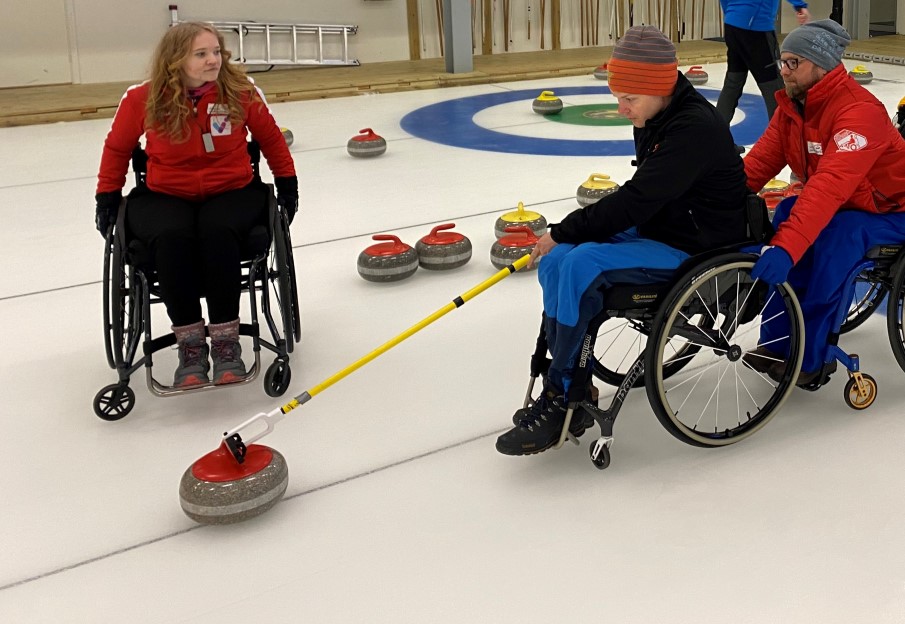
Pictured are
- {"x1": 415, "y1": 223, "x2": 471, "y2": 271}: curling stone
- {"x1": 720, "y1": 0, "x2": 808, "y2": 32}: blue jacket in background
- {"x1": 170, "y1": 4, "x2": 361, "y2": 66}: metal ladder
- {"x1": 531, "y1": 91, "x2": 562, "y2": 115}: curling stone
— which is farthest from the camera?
{"x1": 170, "y1": 4, "x2": 361, "y2": 66}: metal ladder

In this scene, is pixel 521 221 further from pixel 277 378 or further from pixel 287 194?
pixel 277 378

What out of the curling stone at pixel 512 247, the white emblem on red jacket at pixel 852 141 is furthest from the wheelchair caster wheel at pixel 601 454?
the curling stone at pixel 512 247

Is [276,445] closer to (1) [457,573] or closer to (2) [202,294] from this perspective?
(2) [202,294]

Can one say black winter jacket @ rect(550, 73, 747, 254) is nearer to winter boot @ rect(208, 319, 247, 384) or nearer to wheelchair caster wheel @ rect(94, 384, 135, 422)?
winter boot @ rect(208, 319, 247, 384)

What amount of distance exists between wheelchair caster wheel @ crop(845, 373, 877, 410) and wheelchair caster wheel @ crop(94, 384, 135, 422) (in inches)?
79.3

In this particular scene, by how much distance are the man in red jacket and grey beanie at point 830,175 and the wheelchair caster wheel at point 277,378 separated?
1.36 metres

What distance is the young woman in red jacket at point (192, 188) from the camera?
281cm

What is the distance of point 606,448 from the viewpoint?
245cm

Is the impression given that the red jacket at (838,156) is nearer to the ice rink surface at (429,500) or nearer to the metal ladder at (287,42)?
the ice rink surface at (429,500)

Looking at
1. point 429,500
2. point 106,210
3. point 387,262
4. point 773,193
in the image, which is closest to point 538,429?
point 429,500

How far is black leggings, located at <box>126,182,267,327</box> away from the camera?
2781 millimetres

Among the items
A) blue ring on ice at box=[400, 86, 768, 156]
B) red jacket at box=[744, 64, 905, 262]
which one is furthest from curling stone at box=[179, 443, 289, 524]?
blue ring on ice at box=[400, 86, 768, 156]

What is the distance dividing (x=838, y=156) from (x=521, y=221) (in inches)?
70.9

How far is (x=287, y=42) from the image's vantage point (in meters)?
9.51
